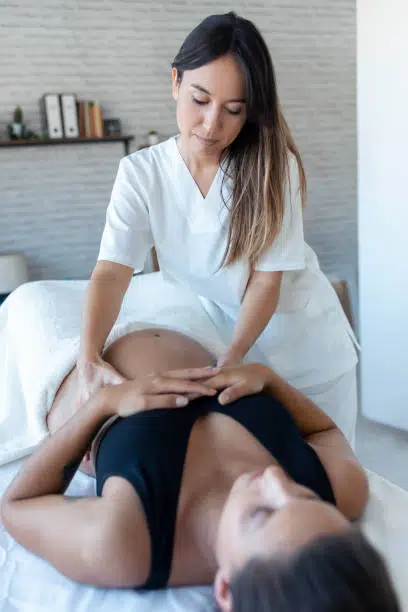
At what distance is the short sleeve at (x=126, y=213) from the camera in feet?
4.96

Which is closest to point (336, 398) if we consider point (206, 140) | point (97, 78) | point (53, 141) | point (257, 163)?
point (257, 163)

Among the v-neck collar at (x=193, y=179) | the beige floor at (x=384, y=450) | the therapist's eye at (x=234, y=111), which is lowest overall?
the beige floor at (x=384, y=450)

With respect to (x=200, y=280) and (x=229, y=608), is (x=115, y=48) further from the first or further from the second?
(x=229, y=608)

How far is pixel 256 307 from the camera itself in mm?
1516

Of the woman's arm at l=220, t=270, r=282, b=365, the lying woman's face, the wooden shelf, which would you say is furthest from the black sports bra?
the wooden shelf

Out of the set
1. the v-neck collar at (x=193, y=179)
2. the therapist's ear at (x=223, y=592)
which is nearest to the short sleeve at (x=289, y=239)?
the v-neck collar at (x=193, y=179)

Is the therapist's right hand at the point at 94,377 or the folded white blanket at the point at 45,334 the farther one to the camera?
the folded white blanket at the point at 45,334

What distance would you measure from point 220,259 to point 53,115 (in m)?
2.38

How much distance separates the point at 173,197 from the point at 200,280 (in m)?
0.23

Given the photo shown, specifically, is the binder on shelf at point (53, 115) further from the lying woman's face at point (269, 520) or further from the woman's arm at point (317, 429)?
the lying woman's face at point (269, 520)

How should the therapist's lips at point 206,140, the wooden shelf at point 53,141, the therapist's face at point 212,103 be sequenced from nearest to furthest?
the therapist's face at point 212,103, the therapist's lips at point 206,140, the wooden shelf at point 53,141

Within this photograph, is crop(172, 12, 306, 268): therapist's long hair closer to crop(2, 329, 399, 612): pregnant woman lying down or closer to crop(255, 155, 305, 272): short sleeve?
crop(255, 155, 305, 272): short sleeve

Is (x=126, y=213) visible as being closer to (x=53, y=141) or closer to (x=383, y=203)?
(x=383, y=203)

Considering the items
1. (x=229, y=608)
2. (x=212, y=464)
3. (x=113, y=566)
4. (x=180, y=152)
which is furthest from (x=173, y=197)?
(x=229, y=608)
